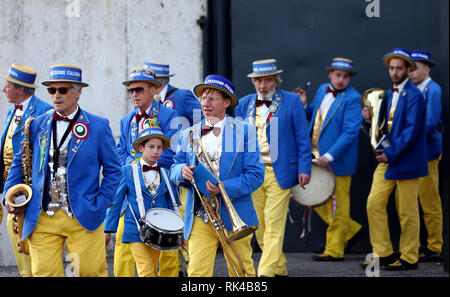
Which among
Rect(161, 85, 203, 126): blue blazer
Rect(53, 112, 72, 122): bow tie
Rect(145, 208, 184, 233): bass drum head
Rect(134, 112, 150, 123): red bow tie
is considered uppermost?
Rect(161, 85, 203, 126): blue blazer

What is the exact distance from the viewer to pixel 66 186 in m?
7.02

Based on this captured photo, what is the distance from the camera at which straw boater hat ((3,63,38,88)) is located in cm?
884

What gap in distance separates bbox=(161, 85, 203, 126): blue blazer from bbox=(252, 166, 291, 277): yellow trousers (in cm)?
106

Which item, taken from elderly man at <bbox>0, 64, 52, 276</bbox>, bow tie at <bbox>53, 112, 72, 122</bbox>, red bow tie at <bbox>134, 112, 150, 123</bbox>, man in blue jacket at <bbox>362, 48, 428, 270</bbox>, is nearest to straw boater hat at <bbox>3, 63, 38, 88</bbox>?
elderly man at <bbox>0, 64, 52, 276</bbox>

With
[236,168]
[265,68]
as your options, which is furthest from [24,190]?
[265,68]

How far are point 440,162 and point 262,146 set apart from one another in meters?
2.84

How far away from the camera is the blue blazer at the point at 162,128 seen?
896 centimetres

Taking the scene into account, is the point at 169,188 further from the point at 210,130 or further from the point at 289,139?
the point at 289,139

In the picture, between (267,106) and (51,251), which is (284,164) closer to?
(267,106)

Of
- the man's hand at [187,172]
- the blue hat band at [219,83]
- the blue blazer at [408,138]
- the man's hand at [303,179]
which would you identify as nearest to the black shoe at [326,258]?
the blue blazer at [408,138]

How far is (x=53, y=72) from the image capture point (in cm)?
730

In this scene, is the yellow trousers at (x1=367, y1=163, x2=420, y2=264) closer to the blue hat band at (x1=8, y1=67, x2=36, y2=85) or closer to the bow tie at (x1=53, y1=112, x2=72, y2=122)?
the blue hat band at (x1=8, y1=67, x2=36, y2=85)
